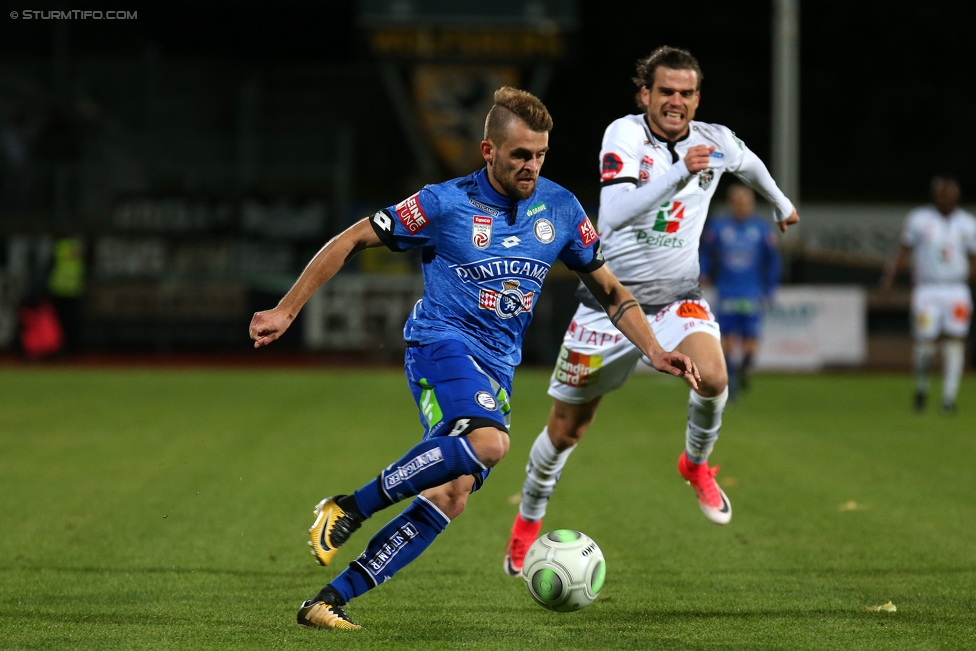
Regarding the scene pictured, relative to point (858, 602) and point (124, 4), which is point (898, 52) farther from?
point (858, 602)

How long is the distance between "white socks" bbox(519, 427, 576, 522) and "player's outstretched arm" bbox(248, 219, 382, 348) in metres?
1.93

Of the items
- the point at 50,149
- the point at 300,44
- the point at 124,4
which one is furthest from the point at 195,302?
the point at 300,44

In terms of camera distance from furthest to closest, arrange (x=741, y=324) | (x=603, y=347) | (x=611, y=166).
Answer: (x=741, y=324)
(x=603, y=347)
(x=611, y=166)

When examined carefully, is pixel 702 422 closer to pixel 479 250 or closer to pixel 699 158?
pixel 699 158

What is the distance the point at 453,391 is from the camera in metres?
4.80

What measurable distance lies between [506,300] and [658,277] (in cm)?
154

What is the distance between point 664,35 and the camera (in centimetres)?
4012

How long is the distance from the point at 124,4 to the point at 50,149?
4091mm

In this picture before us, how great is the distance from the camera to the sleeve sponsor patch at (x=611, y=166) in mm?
5984

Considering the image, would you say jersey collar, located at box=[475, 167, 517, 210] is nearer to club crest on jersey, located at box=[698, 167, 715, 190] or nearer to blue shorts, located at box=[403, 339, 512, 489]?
blue shorts, located at box=[403, 339, 512, 489]

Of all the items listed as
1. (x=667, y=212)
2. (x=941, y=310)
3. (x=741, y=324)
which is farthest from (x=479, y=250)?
(x=741, y=324)

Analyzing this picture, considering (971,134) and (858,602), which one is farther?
(971,134)

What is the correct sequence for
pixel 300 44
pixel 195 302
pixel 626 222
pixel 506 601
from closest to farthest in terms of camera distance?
pixel 506 601 < pixel 626 222 < pixel 195 302 < pixel 300 44

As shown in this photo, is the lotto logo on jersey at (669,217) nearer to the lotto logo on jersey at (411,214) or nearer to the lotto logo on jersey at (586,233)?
the lotto logo on jersey at (586,233)
